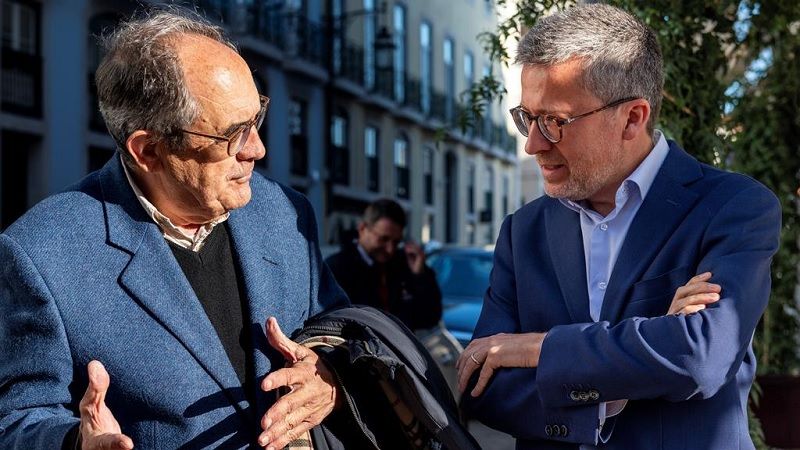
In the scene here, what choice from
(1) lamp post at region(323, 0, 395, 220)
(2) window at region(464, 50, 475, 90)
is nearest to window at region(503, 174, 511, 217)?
(2) window at region(464, 50, 475, 90)

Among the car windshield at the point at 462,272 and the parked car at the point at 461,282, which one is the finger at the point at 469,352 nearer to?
the parked car at the point at 461,282

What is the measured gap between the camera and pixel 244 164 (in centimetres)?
275

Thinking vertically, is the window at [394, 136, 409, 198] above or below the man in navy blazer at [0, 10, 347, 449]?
below

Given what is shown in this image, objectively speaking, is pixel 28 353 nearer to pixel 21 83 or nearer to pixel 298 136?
pixel 21 83

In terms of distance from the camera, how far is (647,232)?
2.66m

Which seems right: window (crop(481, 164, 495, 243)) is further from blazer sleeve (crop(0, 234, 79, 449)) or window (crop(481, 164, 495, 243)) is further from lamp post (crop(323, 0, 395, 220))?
blazer sleeve (crop(0, 234, 79, 449))

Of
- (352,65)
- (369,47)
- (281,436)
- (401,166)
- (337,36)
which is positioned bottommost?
(401,166)

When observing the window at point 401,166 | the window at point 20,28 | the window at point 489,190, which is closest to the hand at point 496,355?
the window at point 20,28

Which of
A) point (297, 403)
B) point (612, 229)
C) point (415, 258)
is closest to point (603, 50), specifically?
point (612, 229)

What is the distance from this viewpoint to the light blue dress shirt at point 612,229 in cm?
271

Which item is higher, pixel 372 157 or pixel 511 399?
pixel 511 399

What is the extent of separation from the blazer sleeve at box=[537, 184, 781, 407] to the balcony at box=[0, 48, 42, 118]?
18.6 m

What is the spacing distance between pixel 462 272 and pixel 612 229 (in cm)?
942

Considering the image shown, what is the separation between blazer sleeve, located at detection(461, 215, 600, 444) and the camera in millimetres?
2576
